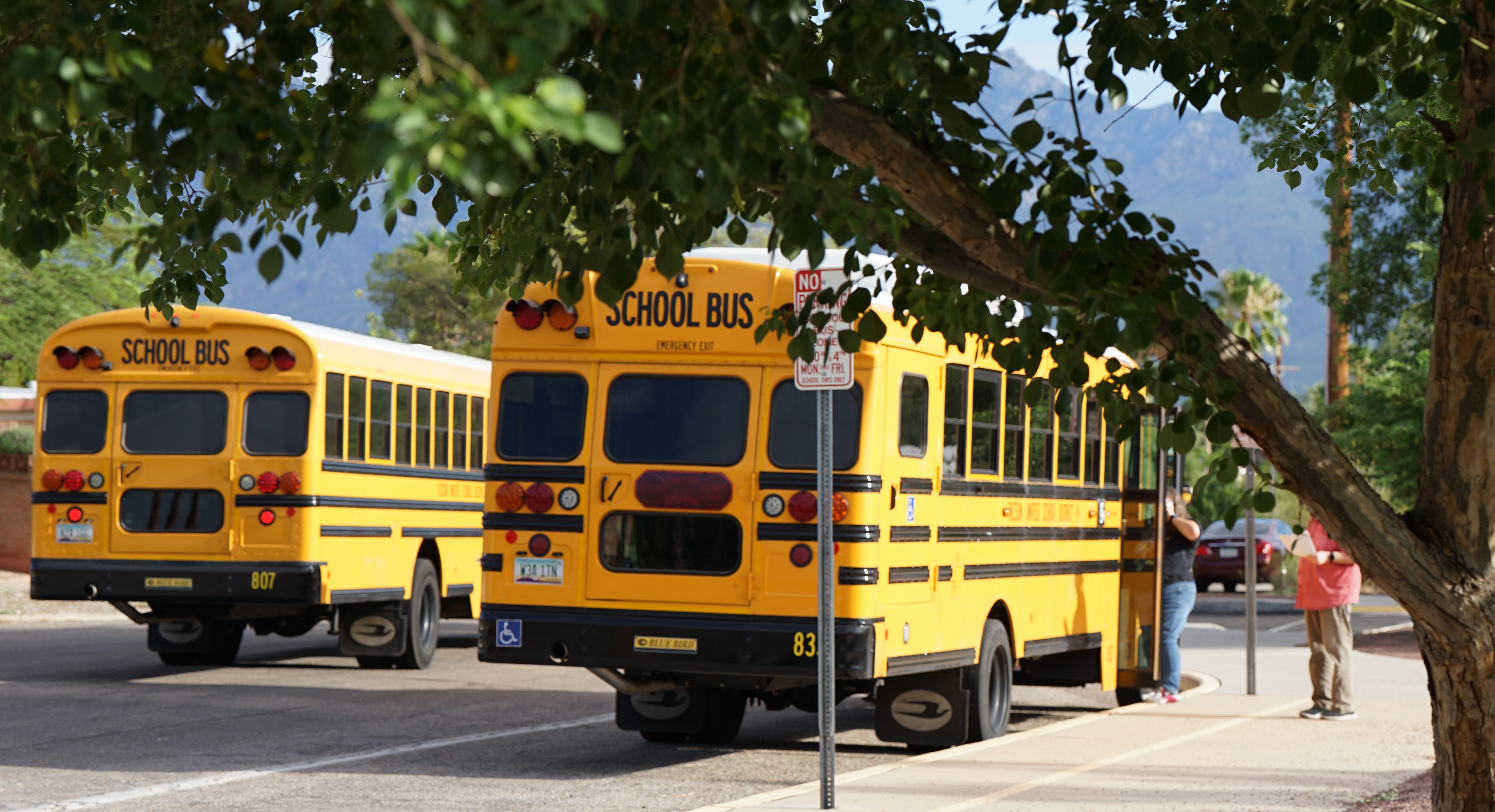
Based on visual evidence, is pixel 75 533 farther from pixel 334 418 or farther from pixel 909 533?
pixel 909 533

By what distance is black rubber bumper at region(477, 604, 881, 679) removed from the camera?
32.2 ft

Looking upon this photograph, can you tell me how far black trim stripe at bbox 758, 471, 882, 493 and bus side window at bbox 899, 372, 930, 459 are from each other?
1.24 feet

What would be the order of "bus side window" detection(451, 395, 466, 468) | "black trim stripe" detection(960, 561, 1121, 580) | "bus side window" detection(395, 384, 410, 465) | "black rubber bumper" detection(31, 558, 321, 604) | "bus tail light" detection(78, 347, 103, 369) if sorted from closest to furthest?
"black trim stripe" detection(960, 561, 1121, 580), "black rubber bumper" detection(31, 558, 321, 604), "bus tail light" detection(78, 347, 103, 369), "bus side window" detection(395, 384, 410, 465), "bus side window" detection(451, 395, 466, 468)

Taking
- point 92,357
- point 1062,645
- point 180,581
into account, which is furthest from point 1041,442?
point 92,357

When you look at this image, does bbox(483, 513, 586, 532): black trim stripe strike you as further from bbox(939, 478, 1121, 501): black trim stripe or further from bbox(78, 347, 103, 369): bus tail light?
bbox(78, 347, 103, 369): bus tail light

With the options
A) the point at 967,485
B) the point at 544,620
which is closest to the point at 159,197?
the point at 544,620

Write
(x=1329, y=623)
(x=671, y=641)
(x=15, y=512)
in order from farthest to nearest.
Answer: (x=15, y=512), (x=1329, y=623), (x=671, y=641)

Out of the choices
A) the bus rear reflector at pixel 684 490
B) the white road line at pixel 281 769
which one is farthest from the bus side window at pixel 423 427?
the bus rear reflector at pixel 684 490

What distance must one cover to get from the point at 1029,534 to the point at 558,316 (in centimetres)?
364

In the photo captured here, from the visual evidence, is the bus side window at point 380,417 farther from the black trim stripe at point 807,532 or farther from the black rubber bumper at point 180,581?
the black trim stripe at point 807,532

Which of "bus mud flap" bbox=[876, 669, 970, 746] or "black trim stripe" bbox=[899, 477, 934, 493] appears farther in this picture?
"bus mud flap" bbox=[876, 669, 970, 746]

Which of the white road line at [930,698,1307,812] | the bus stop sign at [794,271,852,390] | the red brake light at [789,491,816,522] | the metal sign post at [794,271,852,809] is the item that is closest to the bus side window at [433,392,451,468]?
the red brake light at [789,491,816,522]

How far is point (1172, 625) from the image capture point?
14.0 meters

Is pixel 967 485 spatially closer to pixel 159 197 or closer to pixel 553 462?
pixel 553 462
